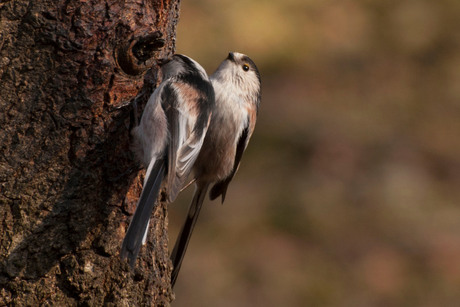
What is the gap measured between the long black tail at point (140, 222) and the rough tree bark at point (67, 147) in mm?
137

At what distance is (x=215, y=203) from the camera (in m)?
6.96

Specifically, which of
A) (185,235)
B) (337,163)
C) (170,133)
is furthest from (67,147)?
(337,163)

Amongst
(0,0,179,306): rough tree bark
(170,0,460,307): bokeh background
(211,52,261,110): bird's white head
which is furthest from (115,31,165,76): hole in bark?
(170,0,460,307): bokeh background

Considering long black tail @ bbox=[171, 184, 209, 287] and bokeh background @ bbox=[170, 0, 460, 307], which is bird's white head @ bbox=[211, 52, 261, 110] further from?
bokeh background @ bbox=[170, 0, 460, 307]

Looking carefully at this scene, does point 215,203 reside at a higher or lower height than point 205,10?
lower

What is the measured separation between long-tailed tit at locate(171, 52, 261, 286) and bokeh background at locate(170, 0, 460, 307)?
232 centimetres

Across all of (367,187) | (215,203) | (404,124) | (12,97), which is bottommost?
(215,203)

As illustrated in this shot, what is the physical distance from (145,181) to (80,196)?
0.30 meters

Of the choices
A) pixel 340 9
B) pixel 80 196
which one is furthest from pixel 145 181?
Answer: pixel 340 9

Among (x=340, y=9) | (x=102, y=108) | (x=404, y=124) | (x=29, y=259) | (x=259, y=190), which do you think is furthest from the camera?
(x=340, y=9)

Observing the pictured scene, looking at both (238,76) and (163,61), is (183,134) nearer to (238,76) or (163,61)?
(163,61)

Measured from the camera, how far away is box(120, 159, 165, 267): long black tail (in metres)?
2.64

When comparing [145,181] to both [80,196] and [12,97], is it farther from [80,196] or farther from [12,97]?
[12,97]

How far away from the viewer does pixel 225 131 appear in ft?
13.0
